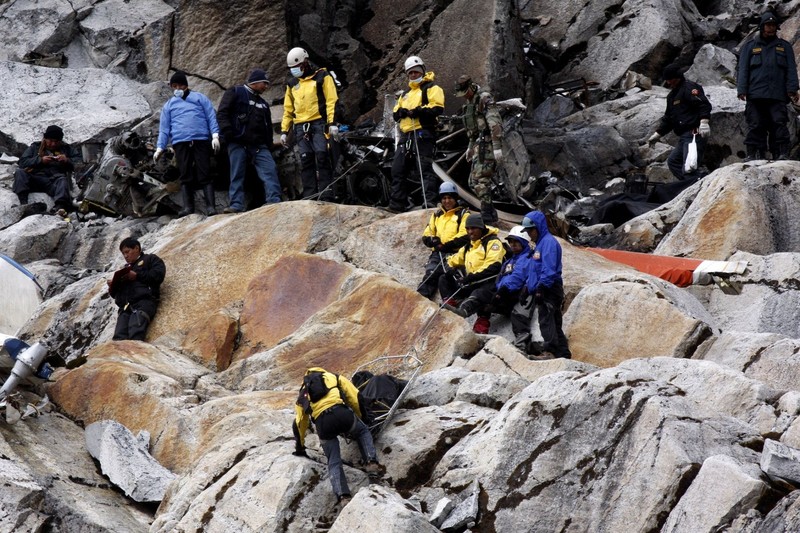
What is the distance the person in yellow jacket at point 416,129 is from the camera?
581 inches

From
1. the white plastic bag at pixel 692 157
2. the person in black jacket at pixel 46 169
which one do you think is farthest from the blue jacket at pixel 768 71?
the person in black jacket at pixel 46 169

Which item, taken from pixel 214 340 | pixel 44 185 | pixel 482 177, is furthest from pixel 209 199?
pixel 44 185

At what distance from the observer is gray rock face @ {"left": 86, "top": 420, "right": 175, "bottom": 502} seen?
10.2 meters

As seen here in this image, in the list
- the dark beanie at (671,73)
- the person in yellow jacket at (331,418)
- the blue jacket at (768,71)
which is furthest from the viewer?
the dark beanie at (671,73)

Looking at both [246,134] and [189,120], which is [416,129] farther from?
[189,120]

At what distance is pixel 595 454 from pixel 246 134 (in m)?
8.77

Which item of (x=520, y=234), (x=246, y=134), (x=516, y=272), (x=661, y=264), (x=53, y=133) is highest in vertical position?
(x=246, y=134)

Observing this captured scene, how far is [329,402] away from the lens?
885 cm

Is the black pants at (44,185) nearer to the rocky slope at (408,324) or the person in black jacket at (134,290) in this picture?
the rocky slope at (408,324)

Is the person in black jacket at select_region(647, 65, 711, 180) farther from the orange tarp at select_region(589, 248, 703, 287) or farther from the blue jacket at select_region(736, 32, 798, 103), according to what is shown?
the orange tarp at select_region(589, 248, 703, 287)

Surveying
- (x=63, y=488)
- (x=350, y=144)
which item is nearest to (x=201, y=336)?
(x=63, y=488)

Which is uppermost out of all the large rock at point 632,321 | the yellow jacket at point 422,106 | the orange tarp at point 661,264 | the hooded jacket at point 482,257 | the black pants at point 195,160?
the yellow jacket at point 422,106

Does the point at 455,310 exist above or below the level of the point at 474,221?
below

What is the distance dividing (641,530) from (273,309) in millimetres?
6593
